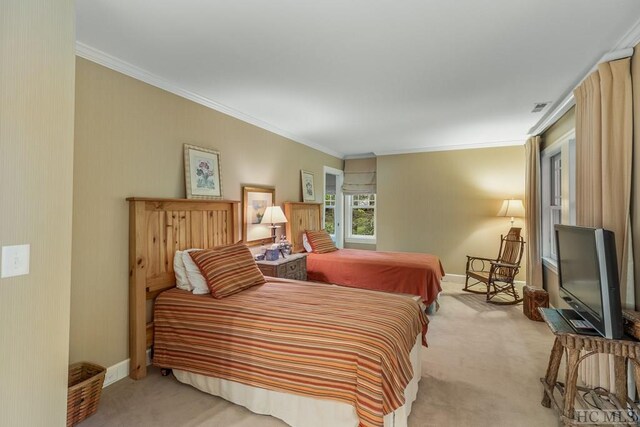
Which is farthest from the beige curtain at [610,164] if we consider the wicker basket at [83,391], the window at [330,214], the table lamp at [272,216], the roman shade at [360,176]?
the window at [330,214]

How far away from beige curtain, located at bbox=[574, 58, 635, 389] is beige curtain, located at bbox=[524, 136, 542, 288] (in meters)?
2.15

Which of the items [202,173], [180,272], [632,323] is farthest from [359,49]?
[632,323]

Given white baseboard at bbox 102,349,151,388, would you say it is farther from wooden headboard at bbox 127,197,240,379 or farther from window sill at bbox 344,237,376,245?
window sill at bbox 344,237,376,245

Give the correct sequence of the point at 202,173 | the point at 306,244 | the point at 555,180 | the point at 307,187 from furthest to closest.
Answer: the point at 307,187
the point at 306,244
the point at 555,180
the point at 202,173

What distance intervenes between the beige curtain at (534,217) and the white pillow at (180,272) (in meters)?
4.43

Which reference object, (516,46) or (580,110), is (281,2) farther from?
(580,110)

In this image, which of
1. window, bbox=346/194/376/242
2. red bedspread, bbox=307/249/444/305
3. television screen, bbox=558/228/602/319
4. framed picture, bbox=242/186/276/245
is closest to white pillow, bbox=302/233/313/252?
red bedspread, bbox=307/249/444/305

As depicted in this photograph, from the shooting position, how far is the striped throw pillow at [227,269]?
8.01 feet

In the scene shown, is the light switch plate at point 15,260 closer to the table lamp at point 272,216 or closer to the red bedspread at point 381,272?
the table lamp at point 272,216

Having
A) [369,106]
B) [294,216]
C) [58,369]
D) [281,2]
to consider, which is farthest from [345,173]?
[58,369]

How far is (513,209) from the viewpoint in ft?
15.8

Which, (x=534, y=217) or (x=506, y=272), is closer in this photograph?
(x=534, y=217)

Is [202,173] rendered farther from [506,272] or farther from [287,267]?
[506,272]

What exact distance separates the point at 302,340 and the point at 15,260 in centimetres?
138
